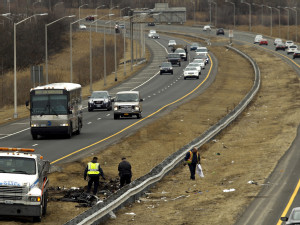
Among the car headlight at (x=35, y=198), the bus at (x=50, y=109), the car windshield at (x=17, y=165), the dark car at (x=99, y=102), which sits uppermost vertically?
the car windshield at (x=17, y=165)

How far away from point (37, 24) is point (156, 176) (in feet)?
375

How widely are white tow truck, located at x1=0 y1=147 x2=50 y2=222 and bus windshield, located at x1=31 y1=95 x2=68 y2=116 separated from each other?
18.1 m

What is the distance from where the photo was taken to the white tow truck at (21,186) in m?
20.9

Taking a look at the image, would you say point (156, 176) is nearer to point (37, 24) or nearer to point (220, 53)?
point (220, 53)

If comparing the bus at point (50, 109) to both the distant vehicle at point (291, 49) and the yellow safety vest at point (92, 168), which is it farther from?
the distant vehicle at point (291, 49)

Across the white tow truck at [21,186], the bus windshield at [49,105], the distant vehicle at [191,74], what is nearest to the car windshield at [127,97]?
the bus windshield at [49,105]

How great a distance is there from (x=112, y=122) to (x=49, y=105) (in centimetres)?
1217

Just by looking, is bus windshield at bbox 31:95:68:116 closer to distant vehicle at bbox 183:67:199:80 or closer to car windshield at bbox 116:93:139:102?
car windshield at bbox 116:93:139:102

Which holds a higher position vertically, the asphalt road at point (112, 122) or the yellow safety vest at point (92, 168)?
the yellow safety vest at point (92, 168)

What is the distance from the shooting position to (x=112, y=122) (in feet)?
171

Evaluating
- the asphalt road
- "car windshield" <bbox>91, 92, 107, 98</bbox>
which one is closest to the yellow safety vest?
the asphalt road

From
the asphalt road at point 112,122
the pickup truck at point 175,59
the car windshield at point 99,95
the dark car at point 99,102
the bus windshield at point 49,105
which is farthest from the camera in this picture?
the pickup truck at point 175,59

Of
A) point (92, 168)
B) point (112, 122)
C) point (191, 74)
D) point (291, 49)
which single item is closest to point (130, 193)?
Answer: point (92, 168)

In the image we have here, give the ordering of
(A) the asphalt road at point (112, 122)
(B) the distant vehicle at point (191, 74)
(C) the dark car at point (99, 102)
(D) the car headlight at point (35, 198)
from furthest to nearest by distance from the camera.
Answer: (B) the distant vehicle at point (191, 74) → (C) the dark car at point (99, 102) → (A) the asphalt road at point (112, 122) → (D) the car headlight at point (35, 198)
